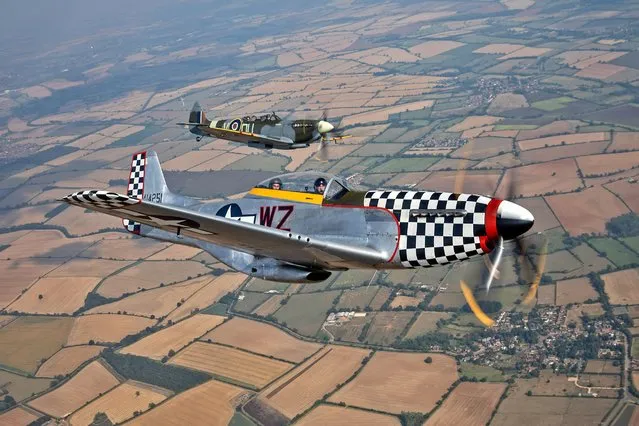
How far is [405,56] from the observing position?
447 ft

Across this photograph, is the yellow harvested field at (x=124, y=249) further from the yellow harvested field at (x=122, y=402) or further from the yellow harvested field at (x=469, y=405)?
the yellow harvested field at (x=469, y=405)

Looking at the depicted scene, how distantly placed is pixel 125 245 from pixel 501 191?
32522mm

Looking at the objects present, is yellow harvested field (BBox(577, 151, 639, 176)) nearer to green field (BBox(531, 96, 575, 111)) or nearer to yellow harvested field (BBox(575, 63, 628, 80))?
green field (BBox(531, 96, 575, 111))

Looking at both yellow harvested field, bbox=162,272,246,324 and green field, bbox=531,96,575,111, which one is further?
green field, bbox=531,96,575,111

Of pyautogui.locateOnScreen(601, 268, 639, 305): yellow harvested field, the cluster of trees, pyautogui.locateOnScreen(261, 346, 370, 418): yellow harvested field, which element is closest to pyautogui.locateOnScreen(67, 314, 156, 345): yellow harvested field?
the cluster of trees

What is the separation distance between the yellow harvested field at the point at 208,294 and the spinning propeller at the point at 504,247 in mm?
35128

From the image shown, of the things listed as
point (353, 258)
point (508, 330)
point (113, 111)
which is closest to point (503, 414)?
point (508, 330)

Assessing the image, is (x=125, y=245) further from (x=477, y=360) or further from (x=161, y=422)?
(x=477, y=360)

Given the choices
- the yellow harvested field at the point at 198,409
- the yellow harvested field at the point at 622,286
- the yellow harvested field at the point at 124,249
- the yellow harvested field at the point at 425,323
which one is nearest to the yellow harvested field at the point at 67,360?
the yellow harvested field at the point at 198,409

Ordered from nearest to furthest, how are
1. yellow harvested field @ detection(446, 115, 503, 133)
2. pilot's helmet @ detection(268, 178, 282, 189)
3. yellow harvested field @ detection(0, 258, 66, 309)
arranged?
1. pilot's helmet @ detection(268, 178, 282, 189)
2. yellow harvested field @ detection(0, 258, 66, 309)
3. yellow harvested field @ detection(446, 115, 503, 133)

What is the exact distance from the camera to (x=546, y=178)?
2402 inches

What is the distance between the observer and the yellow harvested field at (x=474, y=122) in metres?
81.6

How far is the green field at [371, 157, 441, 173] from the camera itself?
67.9 meters

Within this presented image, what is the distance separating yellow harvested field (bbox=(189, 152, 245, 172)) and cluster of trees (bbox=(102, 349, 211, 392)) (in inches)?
1378
